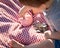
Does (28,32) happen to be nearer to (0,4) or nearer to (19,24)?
(19,24)

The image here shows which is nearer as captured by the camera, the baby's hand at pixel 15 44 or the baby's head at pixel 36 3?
the baby's head at pixel 36 3

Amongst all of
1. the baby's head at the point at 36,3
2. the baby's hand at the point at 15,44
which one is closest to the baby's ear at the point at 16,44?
the baby's hand at the point at 15,44

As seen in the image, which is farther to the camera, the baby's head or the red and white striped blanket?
the red and white striped blanket

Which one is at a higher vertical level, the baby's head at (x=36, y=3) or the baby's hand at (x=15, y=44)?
the baby's head at (x=36, y=3)

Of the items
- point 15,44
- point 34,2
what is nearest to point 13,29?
point 15,44

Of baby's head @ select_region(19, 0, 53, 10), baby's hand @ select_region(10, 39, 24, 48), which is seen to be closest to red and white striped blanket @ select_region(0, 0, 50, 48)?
baby's hand @ select_region(10, 39, 24, 48)

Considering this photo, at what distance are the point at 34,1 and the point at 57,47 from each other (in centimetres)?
36

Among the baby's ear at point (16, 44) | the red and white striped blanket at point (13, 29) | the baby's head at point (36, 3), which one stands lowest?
the baby's ear at point (16, 44)

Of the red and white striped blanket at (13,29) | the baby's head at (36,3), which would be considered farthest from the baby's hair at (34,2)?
the red and white striped blanket at (13,29)

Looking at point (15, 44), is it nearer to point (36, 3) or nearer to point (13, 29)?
point (13, 29)

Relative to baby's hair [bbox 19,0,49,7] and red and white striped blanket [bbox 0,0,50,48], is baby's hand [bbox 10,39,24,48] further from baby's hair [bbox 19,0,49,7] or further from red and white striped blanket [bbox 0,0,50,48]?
baby's hair [bbox 19,0,49,7]

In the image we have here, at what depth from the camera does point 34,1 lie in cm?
86

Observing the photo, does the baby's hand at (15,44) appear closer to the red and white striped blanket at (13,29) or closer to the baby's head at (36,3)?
the red and white striped blanket at (13,29)

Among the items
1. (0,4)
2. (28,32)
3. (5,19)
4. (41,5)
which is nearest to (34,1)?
(41,5)
